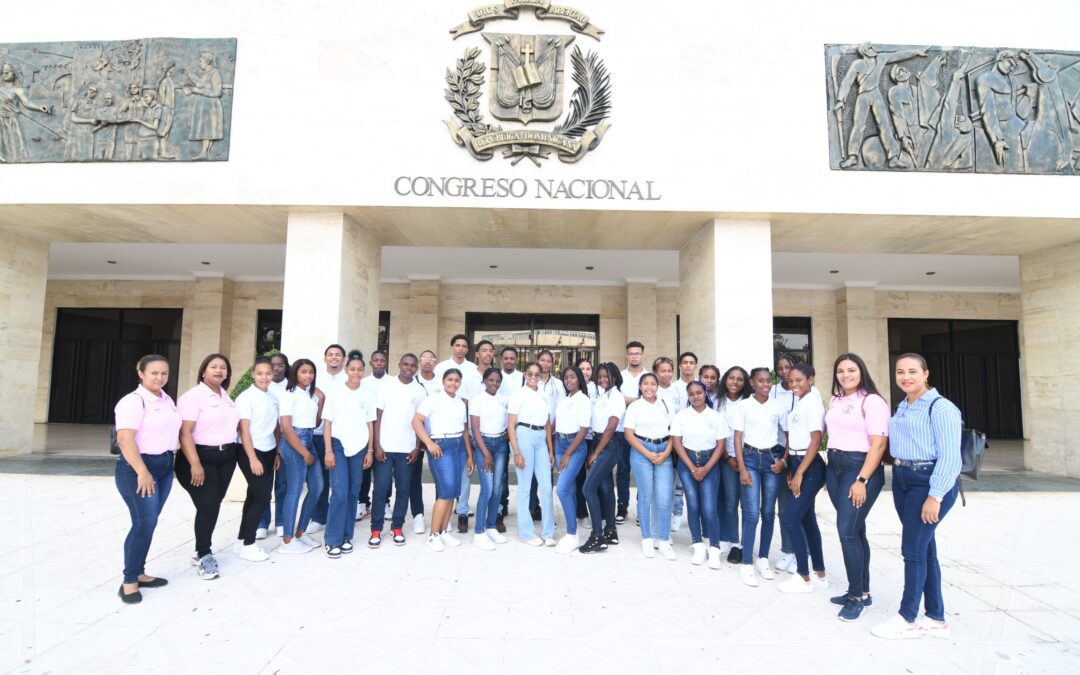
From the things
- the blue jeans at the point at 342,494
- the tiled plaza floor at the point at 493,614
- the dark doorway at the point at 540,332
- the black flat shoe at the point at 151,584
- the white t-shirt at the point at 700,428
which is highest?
the dark doorway at the point at 540,332

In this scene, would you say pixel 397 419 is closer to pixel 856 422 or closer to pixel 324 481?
pixel 324 481

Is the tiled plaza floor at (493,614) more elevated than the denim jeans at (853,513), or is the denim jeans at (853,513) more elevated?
the denim jeans at (853,513)

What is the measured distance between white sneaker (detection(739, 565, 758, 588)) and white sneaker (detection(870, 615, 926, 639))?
0.86 meters

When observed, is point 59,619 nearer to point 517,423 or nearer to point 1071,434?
point 517,423

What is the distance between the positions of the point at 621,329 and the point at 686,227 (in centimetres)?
680

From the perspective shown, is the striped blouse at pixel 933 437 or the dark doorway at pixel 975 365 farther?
the dark doorway at pixel 975 365

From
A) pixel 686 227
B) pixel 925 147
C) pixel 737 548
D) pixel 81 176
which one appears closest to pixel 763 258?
pixel 686 227

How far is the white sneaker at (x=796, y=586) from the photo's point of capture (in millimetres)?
3805

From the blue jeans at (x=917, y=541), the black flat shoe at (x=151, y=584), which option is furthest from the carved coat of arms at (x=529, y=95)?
the black flat shoe at (x=151, y=584)

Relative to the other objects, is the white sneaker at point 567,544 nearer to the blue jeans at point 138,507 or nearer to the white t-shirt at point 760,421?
the white t-shirt at point 760,421

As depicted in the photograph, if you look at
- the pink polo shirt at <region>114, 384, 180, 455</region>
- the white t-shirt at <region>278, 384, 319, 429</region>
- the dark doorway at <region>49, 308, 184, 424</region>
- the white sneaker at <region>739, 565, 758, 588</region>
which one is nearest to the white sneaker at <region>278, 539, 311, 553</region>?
the white t-shirt at <region>278, 384, 319, 429</region>

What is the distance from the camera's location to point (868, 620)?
3.38 meters

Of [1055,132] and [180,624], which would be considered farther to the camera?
[1055,132]

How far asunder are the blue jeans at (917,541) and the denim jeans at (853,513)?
0.15m
